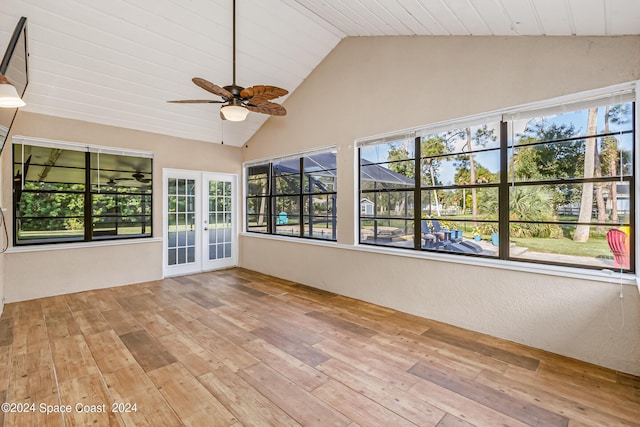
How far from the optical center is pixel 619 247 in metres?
2.58

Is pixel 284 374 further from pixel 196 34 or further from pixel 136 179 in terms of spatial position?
pixel 136 179

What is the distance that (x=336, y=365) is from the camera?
2670 millimetres

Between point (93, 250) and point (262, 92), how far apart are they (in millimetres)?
4210

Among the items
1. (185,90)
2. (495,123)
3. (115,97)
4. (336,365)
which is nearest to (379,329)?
(336,365)

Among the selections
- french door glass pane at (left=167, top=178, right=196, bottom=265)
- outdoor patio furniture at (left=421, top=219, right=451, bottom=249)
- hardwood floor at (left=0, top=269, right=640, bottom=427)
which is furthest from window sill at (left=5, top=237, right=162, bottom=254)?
outdoor patio furniture at (left=421, top=219, right=451, bottom=249)

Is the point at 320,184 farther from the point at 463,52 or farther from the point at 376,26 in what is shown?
the point at 463,52

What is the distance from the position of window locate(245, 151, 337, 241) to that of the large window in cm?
107

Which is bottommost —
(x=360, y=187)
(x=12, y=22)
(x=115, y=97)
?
(x=360, y=187)

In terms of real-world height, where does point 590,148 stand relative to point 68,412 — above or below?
above

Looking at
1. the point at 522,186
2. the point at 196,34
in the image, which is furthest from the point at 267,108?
the point at 522,186

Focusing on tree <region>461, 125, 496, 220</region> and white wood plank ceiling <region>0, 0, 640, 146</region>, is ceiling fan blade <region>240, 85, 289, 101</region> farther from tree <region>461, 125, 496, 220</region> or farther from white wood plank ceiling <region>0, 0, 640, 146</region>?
tree <region>461, 125, 496, 220</region>

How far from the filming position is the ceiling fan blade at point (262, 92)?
2854 mm

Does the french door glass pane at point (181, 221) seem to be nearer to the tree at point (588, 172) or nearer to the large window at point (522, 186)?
the large window at point (522, 186)

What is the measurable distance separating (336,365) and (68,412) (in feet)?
6.43
